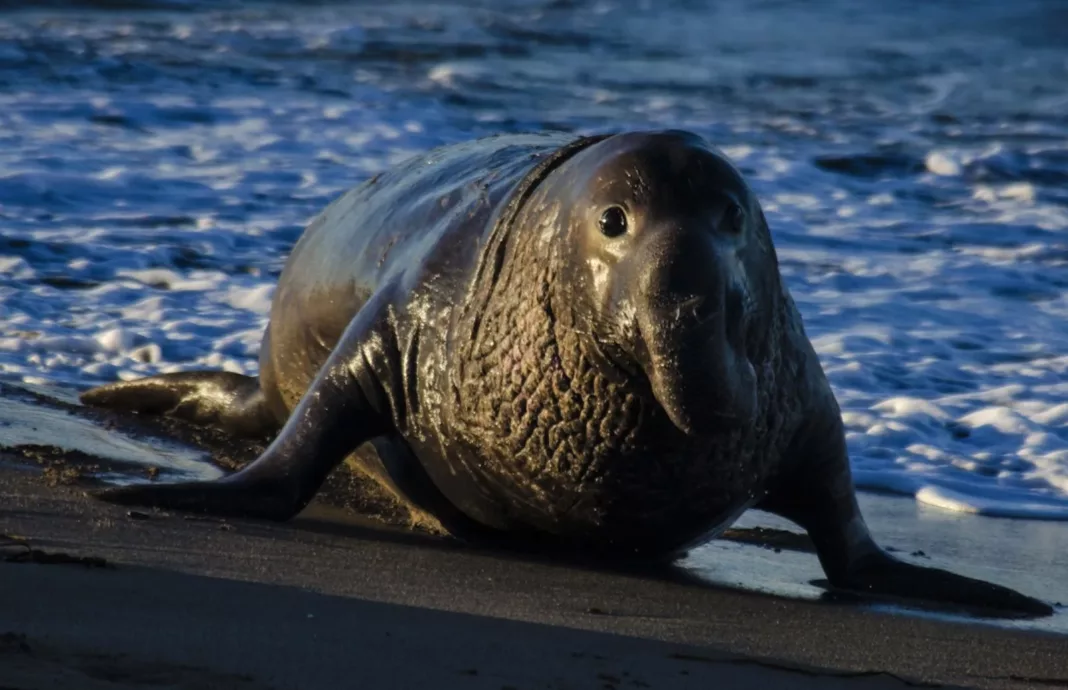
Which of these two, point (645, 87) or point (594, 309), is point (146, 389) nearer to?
point (594, 309)

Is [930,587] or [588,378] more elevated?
[588,378]

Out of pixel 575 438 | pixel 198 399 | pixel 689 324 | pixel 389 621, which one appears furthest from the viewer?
pixel 198 399

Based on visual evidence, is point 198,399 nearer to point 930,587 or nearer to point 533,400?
point 533,400

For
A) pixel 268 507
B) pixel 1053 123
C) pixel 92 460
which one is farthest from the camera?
pixel 1053 123

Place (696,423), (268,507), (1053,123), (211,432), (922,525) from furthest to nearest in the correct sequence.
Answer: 1. (1053,123)
2. (211,432)
3. (922,525)
4. (268,507)
5. (696,423)

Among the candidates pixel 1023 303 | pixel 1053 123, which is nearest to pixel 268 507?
pixel 1023 303

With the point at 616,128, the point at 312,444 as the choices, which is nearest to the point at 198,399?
the point at 312,444

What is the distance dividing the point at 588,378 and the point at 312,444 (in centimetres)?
100

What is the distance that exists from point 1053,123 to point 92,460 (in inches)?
544

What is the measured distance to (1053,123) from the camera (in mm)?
17969

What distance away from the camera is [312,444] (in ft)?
17.0

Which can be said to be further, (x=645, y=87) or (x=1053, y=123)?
(x=645, y=87)

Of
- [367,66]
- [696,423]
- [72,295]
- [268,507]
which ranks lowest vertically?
[268,507]

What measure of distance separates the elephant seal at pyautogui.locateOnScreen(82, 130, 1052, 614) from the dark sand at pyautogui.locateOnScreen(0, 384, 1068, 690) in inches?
6.1
